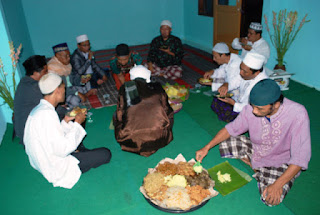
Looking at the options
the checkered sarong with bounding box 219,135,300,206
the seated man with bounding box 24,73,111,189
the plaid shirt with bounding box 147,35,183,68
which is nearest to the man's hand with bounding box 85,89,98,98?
the plaid shirt with bounding box 147,35,183,68

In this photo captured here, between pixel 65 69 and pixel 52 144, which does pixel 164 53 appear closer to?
pixel 65 69

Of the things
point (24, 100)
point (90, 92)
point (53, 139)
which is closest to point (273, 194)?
point (53, 139)

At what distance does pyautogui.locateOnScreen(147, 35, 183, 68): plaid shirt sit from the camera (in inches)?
212

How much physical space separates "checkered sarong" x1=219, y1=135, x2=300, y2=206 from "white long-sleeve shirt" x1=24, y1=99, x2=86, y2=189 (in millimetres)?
1650

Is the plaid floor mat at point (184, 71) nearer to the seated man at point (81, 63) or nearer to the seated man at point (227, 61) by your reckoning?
the seated man at point (81, 63)

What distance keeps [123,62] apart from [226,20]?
3.41m

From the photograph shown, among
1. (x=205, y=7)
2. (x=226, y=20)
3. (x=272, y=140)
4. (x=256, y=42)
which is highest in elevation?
(x=205, y=7)

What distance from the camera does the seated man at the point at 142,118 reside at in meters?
2.78

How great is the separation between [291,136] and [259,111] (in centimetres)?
41

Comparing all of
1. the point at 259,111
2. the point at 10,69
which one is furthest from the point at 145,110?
the point at 10,69

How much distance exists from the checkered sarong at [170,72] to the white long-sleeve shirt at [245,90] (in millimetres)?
2193

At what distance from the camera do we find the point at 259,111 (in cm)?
204

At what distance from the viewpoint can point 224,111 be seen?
3664mm

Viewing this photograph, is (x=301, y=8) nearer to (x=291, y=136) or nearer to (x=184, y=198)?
(x=291, y=136)
